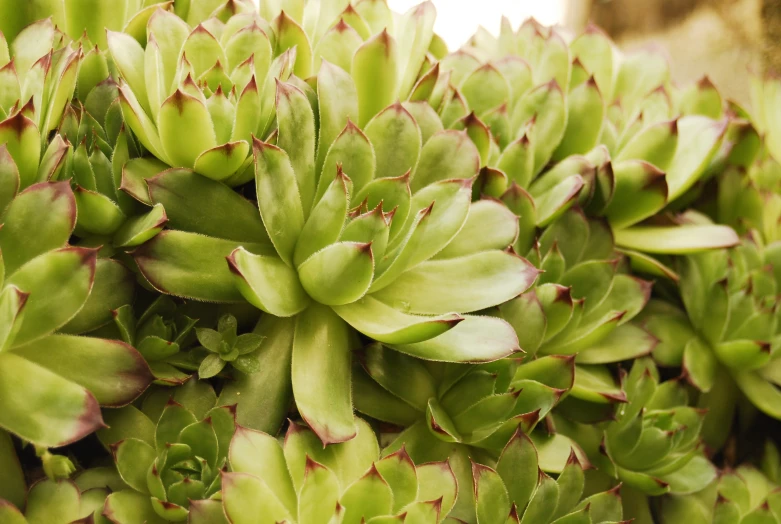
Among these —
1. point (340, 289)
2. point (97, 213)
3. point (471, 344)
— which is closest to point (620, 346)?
point (471, 344)

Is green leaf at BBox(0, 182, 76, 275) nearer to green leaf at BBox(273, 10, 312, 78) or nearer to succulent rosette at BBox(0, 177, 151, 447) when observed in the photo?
succulent rosette at BBox(0, 177, 151, 447)

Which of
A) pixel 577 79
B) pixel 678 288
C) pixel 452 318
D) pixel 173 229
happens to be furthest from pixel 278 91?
pixel 678 288

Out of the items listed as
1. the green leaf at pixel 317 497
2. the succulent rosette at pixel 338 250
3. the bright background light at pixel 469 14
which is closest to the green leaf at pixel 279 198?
the succulent rosette at pixel 338 250

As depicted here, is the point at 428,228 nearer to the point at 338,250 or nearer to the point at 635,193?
the point at 338,250

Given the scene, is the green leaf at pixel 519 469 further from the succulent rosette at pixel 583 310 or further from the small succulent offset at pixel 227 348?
the small succulent offset at pixel 227 348

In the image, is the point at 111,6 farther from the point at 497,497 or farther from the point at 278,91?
the point at 497,497
